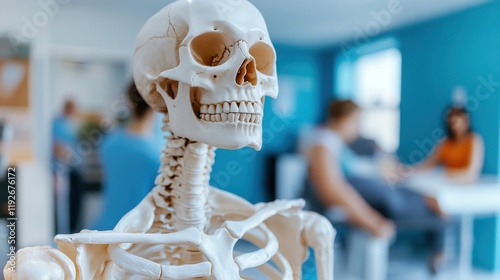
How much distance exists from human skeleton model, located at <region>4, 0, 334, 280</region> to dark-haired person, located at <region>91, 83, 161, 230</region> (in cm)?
52

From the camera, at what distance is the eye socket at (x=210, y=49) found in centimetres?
59

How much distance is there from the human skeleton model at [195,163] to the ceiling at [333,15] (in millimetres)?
1262

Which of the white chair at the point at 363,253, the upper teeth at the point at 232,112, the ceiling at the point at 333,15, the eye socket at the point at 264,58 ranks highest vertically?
the ceiling at the point at 333,15

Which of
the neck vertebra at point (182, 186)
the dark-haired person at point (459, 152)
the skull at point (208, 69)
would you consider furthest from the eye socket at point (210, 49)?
the dark-haired person at point (459, 152)

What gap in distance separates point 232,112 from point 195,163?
0.13 meters

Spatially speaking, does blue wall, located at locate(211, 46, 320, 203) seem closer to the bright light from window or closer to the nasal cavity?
the bright light from window

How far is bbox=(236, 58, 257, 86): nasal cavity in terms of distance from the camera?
0.57 meters

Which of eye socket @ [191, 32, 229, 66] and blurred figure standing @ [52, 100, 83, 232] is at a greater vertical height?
eye socket @ [191, 32, 229, 66]

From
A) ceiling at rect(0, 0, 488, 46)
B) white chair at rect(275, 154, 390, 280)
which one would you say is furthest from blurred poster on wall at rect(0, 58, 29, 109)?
white chair at rect(275, 154, 390, 280)

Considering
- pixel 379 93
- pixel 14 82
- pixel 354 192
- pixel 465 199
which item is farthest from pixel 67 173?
pixel 379 93

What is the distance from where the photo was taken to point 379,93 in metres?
3.13

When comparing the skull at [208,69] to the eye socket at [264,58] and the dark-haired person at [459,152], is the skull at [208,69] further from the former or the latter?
the dark-haired person at [459,152]

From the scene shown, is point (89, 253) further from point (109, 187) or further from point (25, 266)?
point (109, 187)

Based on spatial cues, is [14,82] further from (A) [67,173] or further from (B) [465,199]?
(B) [465,199]
